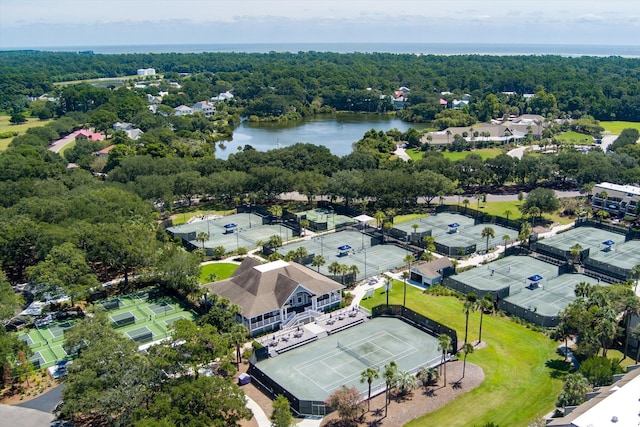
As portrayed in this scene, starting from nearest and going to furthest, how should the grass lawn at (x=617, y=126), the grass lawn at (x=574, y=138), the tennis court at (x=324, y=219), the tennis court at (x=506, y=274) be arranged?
the tennis court at (x=506, y=274) → the tennis court at (x=324, y=219) → the grass lawn at (x=574, y=138) → the grass lawn at (x=617, y=126)

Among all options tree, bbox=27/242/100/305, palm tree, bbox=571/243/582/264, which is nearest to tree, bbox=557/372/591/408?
palm tree, bbox=571/243/582/264

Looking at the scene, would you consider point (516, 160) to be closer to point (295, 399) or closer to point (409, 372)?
point (409, 372)

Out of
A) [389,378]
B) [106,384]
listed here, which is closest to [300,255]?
[389,378]

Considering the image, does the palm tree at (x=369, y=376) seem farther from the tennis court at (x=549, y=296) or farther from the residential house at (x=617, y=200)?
the residential house at (x=617, y=200)

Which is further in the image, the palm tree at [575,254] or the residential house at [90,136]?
the residential house at [90,136]

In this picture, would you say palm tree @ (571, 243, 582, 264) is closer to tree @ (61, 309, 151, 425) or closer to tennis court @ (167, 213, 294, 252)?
tennis court @ (167, 213, 294, 252)

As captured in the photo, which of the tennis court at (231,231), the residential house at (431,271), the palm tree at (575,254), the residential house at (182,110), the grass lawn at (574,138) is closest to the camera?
the residential house at (431,271)

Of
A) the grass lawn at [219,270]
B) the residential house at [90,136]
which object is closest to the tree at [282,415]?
the grass lawn at [219,270]
